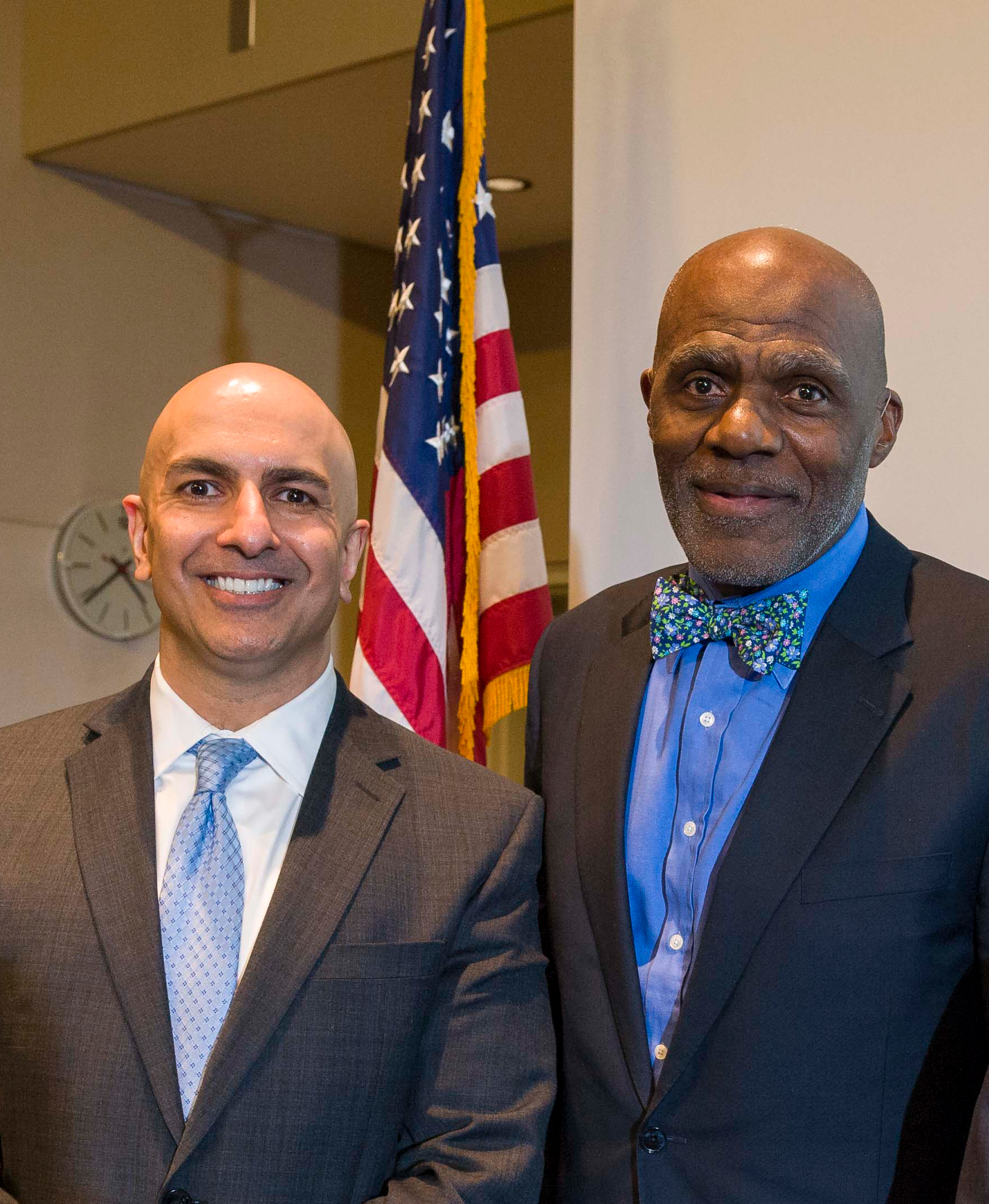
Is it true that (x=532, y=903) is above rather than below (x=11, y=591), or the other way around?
below

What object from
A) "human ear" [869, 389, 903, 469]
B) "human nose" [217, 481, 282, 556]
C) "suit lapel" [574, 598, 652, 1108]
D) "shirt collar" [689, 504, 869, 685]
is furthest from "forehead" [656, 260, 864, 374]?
"human nose" [217, 481, 282, 556]

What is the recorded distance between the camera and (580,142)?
3.71 meters

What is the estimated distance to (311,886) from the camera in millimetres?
1988

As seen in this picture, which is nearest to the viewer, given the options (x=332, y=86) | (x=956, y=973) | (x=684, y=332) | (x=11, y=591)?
(x=956, y=973)

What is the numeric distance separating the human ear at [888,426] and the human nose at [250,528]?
83 centimetres

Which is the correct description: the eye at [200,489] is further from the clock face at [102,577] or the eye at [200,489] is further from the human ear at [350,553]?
the clock face at [102,577]

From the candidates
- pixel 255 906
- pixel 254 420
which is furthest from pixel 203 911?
pixel 254 420

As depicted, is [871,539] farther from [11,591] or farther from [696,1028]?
[11,591]

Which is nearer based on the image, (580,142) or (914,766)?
(914,766)

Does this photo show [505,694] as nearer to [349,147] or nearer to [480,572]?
[480,572]

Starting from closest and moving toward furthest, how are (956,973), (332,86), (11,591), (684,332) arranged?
(956,973)
(684,332)
(332,86)
(11,591)

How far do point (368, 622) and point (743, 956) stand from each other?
1735 mm

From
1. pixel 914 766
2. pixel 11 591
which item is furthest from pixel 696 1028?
pixel 11 591

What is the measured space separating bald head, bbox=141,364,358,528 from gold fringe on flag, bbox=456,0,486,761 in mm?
1367
